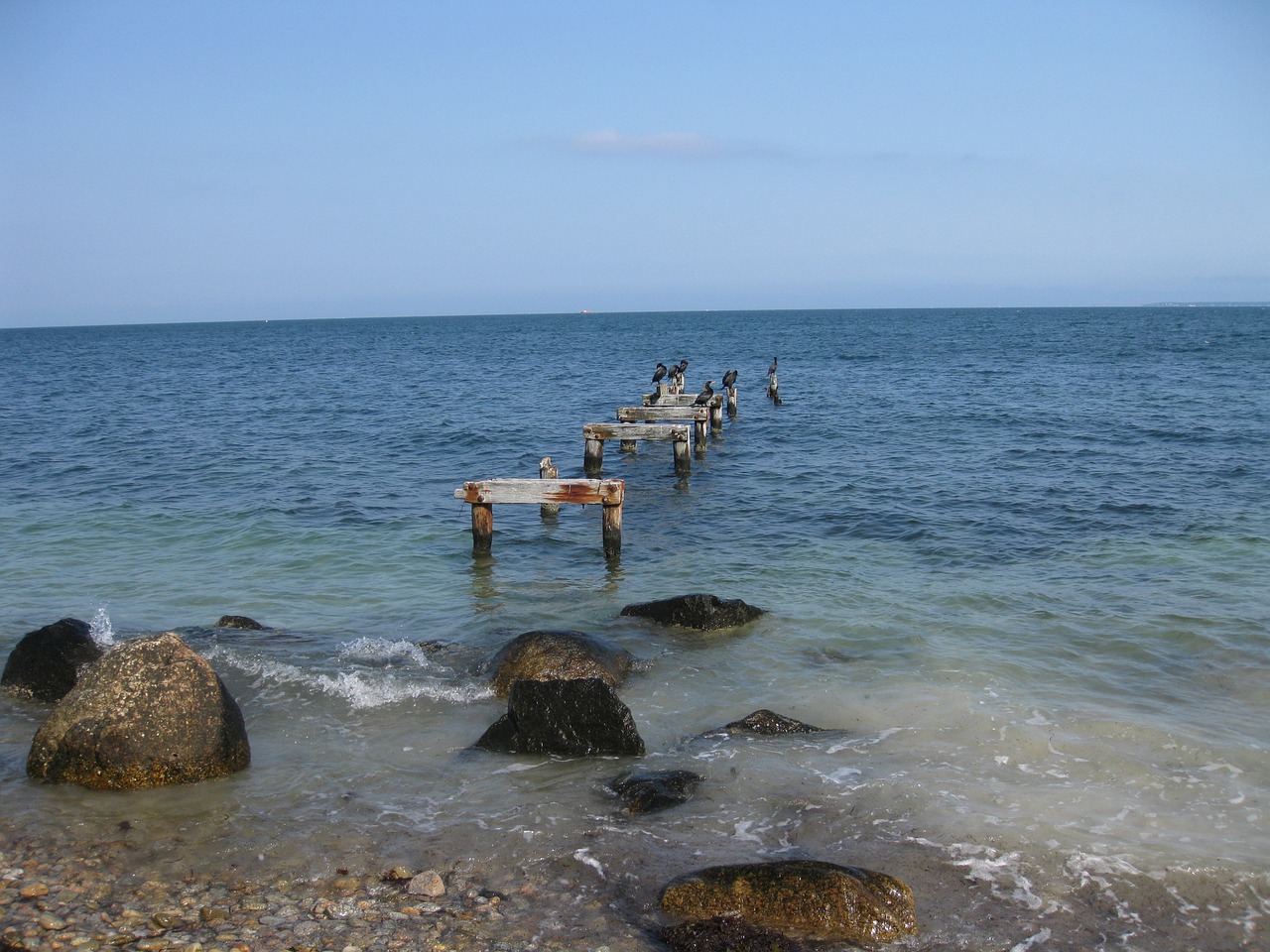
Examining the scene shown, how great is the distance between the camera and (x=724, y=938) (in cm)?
534

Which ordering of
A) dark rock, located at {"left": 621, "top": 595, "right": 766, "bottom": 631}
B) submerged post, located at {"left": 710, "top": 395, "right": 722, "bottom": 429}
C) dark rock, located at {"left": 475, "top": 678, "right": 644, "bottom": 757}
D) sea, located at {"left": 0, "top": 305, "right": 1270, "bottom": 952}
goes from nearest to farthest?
sea, located at {"left": 0, "top": 305, "right": 1270, "bottom": 952} → dark rock, located at {"left": 475, "top": 678, "right": 644, "bottom": 757} → dark rock, located at {"left": 621, "top": 595, "right": 766, "bottom": 631} → submerged post, located at {"left": 710, "top": 395, "right": 722, "bottom": 429}

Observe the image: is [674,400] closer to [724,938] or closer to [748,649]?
[748,649]

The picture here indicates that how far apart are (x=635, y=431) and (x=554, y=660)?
11.5 metres

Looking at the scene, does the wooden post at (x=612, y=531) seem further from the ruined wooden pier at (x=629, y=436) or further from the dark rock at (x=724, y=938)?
the dark rock at (x=724, y=938)

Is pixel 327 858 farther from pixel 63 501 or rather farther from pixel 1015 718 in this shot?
pixel 63 501

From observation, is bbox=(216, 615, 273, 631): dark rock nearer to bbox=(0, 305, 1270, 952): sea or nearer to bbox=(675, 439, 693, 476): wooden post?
bbox=(0, 305, 1270, 952): sea

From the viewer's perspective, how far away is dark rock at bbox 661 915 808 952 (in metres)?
5.28

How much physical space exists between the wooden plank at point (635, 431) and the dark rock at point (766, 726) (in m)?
12.2

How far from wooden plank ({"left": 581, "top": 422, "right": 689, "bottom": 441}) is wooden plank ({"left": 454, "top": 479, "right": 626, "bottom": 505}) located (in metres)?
5.75

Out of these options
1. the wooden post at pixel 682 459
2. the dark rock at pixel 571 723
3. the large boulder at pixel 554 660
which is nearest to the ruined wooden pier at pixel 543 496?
the large boulder at pixel 554 660

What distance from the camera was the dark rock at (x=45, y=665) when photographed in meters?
9.27

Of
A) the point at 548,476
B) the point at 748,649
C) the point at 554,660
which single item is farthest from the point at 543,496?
the point at 554,660

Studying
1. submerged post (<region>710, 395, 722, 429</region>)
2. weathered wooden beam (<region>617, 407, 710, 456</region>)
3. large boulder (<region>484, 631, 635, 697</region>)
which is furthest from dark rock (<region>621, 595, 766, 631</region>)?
submerged post (<region>710, 395, 722, 429</region>)

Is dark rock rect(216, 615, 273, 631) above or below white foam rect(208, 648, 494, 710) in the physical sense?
above
